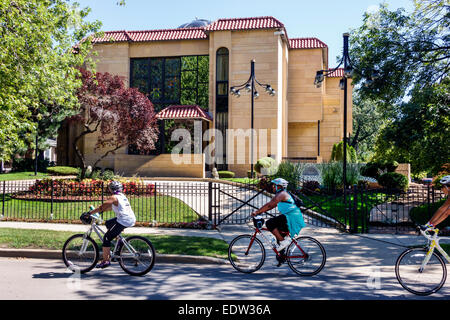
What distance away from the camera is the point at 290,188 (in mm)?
16859

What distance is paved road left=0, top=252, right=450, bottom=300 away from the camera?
5797 millimetres

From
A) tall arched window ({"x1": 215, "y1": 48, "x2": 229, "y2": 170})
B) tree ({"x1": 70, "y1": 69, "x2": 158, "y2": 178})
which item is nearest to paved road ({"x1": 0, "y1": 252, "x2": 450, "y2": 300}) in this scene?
tree ({"x1": 70, "y1": 69, "x2": 158, "y2": 178})

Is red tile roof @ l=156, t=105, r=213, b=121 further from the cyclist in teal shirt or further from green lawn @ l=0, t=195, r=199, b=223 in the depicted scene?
the cyclist in teal shirt

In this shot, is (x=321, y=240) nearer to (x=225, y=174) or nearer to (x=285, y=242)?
(x=285, y=242)

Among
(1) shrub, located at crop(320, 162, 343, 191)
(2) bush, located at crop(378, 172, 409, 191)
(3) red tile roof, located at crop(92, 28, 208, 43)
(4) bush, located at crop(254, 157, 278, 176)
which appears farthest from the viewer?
(3) red tile roof, located at crop(92, 28, 208, 43)

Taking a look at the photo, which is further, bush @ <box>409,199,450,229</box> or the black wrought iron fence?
the black wrought iron fence

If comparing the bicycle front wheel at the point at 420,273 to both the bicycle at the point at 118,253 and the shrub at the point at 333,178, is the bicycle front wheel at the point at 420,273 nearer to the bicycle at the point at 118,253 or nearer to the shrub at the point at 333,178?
the bicycle at the point at 118,253

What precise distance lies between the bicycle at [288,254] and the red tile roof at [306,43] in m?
30.7

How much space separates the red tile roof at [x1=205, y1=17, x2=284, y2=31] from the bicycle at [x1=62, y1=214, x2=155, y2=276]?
84.4 feet

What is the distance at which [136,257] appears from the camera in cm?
698

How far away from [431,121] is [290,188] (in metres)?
5.91

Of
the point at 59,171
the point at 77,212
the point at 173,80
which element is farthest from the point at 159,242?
the point at 173,80

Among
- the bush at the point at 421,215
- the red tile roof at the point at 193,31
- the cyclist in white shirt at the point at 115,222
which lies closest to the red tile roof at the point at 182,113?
the red tile roof at the point at 193,31

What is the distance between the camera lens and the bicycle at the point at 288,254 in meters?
7.05
